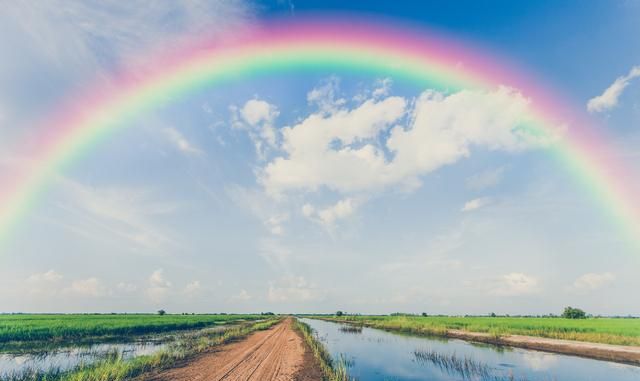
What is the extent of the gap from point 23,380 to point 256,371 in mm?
9588

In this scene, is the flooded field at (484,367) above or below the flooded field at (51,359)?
below

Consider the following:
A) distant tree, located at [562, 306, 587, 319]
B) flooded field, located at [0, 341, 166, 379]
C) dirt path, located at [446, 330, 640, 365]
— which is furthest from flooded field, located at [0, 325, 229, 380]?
distant tree, located at [562, 306, 587, 319]

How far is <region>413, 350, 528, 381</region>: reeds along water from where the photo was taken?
17.0m

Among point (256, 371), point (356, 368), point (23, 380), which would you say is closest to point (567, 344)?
point (356, 368)

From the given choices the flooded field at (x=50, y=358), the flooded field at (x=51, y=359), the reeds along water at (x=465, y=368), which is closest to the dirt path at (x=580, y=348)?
the reeds along water at (x=465, y=368)

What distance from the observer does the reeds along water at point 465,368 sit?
17.0 meters

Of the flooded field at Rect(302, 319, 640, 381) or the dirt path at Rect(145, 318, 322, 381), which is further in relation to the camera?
the flooded field at Rect(302, 319, 640, 381)

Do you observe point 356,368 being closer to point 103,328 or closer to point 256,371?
point 256,371

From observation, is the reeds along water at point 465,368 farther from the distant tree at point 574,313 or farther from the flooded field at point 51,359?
the distant tree at point 574,313

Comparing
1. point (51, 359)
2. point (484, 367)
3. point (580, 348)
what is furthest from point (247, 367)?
point (580, 348)

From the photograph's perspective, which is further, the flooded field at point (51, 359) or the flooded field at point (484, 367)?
the flooded field at point (484, 367)

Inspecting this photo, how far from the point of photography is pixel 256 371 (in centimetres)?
1521

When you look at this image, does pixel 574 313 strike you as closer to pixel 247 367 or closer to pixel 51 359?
pixel 247 367

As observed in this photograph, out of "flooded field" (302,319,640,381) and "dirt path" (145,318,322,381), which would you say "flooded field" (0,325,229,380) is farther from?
"flooded field" (302,319,640,381)
